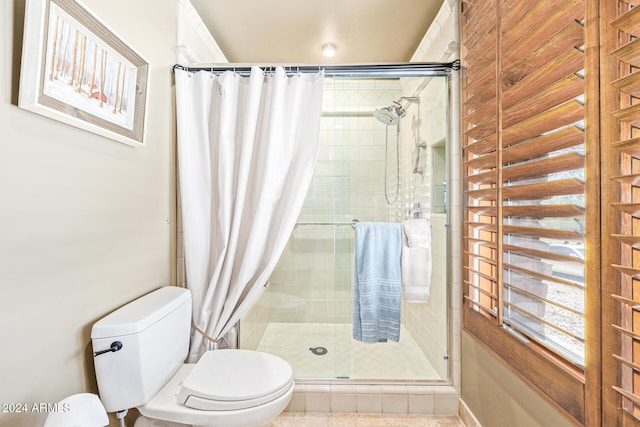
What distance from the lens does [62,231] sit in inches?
40.1

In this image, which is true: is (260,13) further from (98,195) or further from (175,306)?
(175,306)

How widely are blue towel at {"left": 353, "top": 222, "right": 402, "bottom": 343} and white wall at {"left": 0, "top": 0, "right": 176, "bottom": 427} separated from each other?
46.3 inches

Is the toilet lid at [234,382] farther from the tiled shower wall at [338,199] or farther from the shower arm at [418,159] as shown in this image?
the shower arm at [418,159]

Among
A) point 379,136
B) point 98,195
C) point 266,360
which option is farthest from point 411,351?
point 98,195

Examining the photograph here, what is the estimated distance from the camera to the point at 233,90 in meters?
1.78

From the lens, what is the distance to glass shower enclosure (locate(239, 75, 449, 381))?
1.88 metres

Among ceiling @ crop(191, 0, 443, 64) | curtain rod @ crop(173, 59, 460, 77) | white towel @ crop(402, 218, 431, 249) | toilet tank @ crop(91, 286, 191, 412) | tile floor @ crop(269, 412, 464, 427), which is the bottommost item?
tile floor @ crop(269, 412, 464, 427)

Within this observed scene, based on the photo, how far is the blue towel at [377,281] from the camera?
1.88 meters

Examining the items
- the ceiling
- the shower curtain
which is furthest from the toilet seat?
the ceiling

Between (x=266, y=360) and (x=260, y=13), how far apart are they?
207cm

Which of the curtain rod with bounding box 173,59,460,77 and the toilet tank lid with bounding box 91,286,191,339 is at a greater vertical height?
the curtain rod with bounding box 173,59,460,77

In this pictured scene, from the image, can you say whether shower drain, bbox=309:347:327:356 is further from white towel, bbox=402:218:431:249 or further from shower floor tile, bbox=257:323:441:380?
white towel, bbox=402:218:431:249

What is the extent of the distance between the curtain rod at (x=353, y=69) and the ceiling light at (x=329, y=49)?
2.04 feet

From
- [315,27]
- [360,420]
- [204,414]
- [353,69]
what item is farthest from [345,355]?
[315,27]
